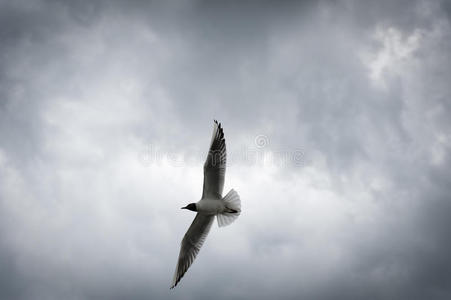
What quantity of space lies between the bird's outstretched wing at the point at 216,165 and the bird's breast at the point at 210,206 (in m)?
0.24

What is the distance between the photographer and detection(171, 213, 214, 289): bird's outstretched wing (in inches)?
617

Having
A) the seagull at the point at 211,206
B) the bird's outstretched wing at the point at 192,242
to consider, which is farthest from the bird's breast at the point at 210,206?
the bird's outstretched wing at the point at 192,242

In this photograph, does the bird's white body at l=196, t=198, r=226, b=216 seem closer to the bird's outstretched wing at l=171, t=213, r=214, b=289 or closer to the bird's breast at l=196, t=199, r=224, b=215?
the bird's breast at l=196, t=199, r=224, b=215

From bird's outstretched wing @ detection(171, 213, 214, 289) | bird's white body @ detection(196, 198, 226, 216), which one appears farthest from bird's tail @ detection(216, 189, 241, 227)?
bird's outstretched wing @ detection(171, 213, 214, 289)

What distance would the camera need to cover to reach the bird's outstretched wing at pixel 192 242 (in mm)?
15680

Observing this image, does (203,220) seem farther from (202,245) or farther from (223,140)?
(223,140)

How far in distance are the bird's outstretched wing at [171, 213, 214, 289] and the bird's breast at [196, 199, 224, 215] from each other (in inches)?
21.9

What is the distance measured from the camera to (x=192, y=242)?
15.9m

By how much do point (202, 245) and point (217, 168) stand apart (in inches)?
128

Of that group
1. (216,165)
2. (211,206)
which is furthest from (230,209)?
(216,165)

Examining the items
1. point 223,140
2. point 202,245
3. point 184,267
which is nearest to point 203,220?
point 202,245

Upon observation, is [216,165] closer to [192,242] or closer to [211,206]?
[211,206]

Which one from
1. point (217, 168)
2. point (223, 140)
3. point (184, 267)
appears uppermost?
point (223, 140)

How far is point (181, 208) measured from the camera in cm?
1602
